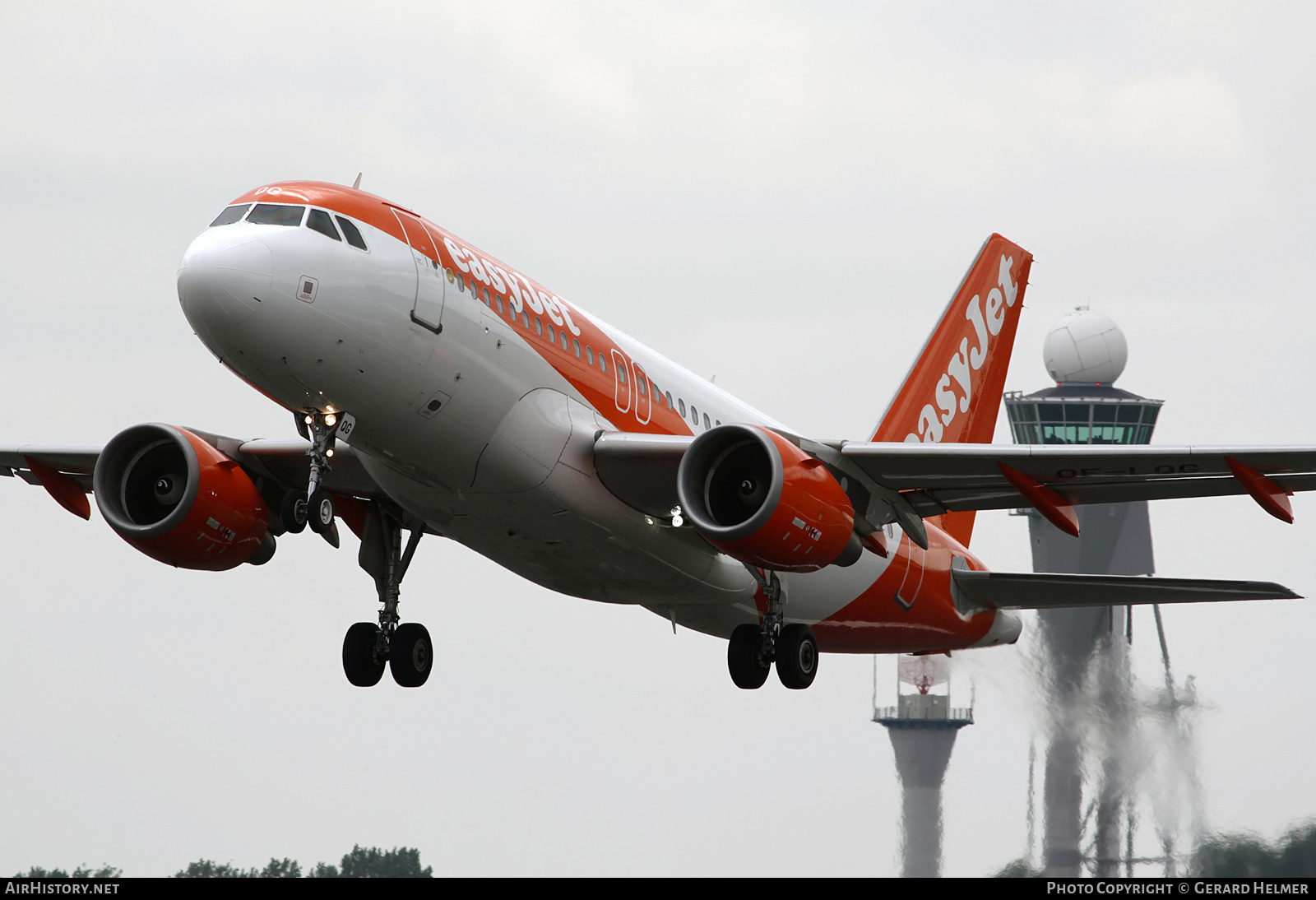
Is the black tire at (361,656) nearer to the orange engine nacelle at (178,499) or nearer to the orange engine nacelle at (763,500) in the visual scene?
the orange engine nacelle at (178,499)

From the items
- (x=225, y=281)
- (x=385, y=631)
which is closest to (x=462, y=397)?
(x=225, y=281)

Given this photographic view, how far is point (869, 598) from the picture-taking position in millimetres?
29234

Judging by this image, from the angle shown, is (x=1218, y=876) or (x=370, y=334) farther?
(x=1218, y=876)

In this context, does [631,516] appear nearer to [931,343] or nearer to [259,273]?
[259,273]

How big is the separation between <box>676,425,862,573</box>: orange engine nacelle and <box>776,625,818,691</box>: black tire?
126 inches

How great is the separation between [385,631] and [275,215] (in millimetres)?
7941

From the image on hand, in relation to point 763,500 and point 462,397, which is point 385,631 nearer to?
point 462,397

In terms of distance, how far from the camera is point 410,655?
87.2 feet

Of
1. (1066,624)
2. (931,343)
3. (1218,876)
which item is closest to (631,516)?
(931,343)

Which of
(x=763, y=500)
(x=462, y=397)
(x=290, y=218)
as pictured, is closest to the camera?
(x=290, y=218)

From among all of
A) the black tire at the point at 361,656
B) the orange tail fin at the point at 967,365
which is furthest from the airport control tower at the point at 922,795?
the black tire at the point at 361,656

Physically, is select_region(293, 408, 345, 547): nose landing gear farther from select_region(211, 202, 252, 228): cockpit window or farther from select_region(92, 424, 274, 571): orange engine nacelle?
select_region(92, 424, 274, 571): orange engine nacelle

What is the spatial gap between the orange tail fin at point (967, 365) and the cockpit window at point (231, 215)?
556 inches
